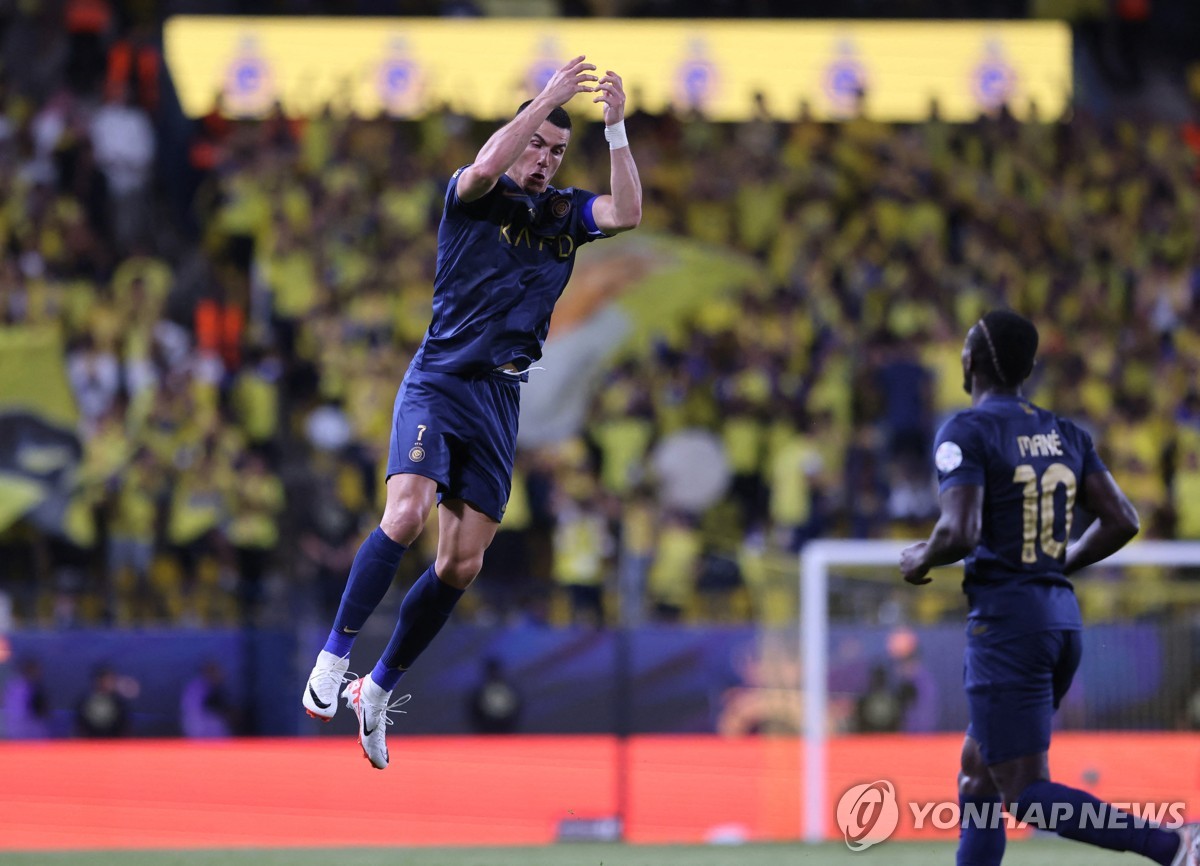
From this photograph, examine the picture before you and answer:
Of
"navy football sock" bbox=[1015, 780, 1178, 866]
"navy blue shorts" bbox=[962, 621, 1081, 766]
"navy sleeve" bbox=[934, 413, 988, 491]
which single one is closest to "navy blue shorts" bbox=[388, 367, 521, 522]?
"navy sleeve" bbox=[934, 413, 988, 491]

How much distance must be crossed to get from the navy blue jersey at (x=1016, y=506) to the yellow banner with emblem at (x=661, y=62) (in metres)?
15.1

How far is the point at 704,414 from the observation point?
1664 centimetres

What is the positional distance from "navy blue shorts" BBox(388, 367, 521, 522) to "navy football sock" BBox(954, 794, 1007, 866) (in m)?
2.35

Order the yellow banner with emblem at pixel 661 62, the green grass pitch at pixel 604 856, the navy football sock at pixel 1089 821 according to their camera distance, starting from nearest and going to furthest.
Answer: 1. the navy football sock at pixel 1089 821
2. the green grass pitch at pixel 604 856
3. the yellow banner with emblem at pixel 661 62

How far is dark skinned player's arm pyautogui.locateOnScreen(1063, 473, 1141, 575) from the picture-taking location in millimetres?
6312

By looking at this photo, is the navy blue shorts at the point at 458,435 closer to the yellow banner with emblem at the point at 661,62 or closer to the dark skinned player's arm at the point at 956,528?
the dark skinned player's arm at the point at 956,528

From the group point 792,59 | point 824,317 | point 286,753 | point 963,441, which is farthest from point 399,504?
point 792,59

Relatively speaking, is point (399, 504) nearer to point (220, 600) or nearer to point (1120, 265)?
point (220, 600)

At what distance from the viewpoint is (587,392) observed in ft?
54.1

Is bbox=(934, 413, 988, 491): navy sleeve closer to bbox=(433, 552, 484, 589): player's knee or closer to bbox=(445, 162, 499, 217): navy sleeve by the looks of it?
bbox=(433, 552, 484, 589): player's knee

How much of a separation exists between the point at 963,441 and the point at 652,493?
9.60 m

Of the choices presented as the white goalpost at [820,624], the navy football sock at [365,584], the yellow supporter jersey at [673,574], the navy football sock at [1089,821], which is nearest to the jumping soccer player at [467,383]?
the navy football sock at [365,584]

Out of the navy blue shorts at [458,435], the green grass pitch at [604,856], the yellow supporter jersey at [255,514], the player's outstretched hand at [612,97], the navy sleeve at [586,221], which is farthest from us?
the yellow supporter jersey at [255,514]

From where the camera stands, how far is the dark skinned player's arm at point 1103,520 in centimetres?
631
